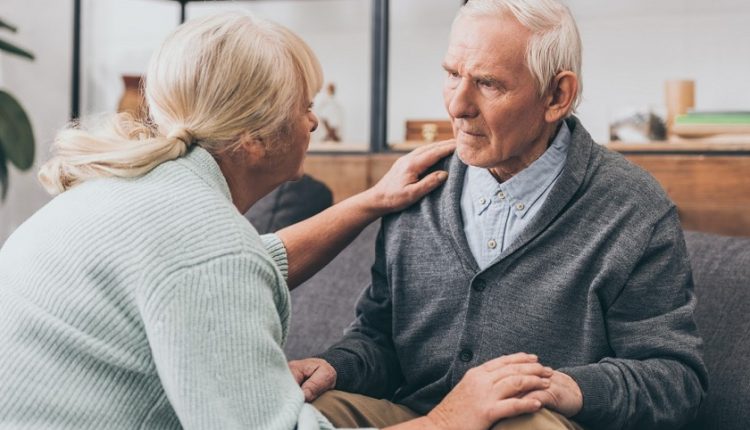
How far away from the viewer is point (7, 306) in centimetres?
127

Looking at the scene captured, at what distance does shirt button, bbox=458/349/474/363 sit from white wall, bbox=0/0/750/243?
0.79 metres

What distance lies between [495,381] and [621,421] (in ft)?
0.74

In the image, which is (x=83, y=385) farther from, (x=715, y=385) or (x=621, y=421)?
(x=715, y=385)

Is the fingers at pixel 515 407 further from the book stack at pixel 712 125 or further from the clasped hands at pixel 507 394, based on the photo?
the book stack at pixel 712 125

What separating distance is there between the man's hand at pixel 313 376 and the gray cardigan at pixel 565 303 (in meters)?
0.03

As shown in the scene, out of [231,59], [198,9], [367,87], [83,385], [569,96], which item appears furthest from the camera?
[198,9]

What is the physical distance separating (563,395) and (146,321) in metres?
0.63

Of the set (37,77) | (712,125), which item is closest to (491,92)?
(712,125)

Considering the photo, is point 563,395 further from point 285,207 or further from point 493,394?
point 285,207

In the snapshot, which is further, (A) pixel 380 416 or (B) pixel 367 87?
(B) pixel 367 87

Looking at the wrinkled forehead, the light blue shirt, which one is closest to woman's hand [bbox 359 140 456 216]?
the light blue shirt

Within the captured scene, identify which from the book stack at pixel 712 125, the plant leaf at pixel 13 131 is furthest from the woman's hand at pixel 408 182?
the plant leaf at pixel 13 131

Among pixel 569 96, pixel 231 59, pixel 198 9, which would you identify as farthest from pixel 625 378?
pixel 198 9

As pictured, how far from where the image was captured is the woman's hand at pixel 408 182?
1.83 m
